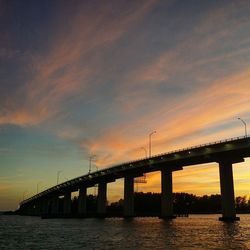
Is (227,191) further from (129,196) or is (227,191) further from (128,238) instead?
(128,238)

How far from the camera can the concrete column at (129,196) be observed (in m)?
125

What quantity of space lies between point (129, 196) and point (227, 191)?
1670 inches

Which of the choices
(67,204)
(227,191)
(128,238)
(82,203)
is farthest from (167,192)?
(67,204)

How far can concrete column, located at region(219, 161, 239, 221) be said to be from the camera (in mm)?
89625

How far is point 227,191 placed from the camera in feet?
294

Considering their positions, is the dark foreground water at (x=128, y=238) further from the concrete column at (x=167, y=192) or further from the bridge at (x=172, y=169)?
the concrete column at (x=167, y=192)

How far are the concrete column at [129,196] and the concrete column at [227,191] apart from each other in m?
38.7

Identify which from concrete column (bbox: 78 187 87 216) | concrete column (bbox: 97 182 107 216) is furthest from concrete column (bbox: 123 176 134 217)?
concrete column (bbox: 78 187 87 216)

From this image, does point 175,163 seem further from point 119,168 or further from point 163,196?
point 119,168

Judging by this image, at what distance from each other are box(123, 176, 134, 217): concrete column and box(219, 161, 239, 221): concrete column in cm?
3867

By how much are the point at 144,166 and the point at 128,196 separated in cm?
1168

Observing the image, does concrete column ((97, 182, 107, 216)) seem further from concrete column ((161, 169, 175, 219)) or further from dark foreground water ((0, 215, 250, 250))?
dark foreground water ((0, 215, 250, 250))

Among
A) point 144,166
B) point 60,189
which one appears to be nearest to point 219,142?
point 144,166

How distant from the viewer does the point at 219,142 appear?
93.1 metres
